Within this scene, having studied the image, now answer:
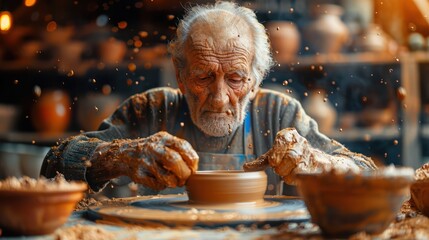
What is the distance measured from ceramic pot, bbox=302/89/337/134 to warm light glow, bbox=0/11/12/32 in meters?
3.24

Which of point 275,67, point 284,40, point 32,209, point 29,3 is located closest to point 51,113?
point 29,3

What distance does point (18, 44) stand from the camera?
662cm

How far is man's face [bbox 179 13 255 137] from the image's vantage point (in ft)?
11.9

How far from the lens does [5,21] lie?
718cm

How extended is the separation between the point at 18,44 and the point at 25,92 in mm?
610

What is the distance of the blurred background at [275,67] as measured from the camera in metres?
6.11

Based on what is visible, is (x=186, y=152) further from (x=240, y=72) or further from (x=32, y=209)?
(x=240, y=72)

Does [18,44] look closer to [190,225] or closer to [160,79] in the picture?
[160,79]

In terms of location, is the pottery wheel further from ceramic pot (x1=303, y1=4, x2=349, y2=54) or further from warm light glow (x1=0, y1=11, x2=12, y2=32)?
warm light glow (x1=0, y1=11, x2=12, y2=32)

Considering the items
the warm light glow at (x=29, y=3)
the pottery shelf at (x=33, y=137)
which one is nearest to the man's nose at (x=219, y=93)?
the pottery shelf at (x=33, y=137)

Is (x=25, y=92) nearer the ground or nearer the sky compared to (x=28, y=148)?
nearer the sky

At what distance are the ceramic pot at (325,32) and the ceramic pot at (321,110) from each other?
0.44 metres

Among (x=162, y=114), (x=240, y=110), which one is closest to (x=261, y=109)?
(x=240, y=110)

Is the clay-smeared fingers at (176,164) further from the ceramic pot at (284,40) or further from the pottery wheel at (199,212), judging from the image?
the ceramic pot at (284,40)
